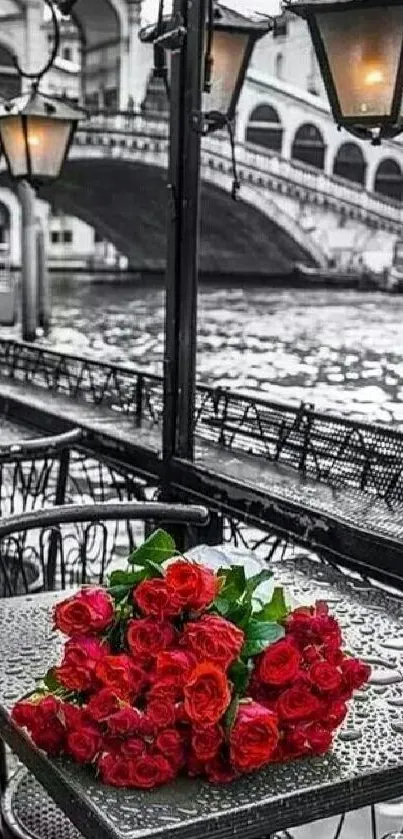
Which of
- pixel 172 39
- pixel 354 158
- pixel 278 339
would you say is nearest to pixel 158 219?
pixel 278 339

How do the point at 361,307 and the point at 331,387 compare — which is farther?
the point at 361,307

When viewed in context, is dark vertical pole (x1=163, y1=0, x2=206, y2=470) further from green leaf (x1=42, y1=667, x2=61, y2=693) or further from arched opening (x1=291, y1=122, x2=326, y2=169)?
arched opening (x1=291, y1=122, x2=326, y2=169)

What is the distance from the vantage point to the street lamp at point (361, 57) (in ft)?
9.00

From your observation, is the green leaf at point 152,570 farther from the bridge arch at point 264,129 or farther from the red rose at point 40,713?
the bridge arch at point 264,129

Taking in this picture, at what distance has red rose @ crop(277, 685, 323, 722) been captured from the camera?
60.7 inches

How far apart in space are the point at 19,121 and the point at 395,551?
2860 millimetres

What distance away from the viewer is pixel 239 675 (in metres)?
1.55

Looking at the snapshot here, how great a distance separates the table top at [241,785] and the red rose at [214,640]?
0.53 feet

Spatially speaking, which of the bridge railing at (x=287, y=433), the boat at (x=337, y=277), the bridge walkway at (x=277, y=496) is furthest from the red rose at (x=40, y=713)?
the boat at (x=337, y=277)

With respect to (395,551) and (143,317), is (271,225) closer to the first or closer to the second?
(143,317)

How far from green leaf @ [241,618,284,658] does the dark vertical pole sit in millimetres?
2116

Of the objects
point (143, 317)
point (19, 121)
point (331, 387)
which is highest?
point (19, 121)

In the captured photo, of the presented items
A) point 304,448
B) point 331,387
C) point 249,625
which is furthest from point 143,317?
point 249,625

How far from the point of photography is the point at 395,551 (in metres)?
2.84
